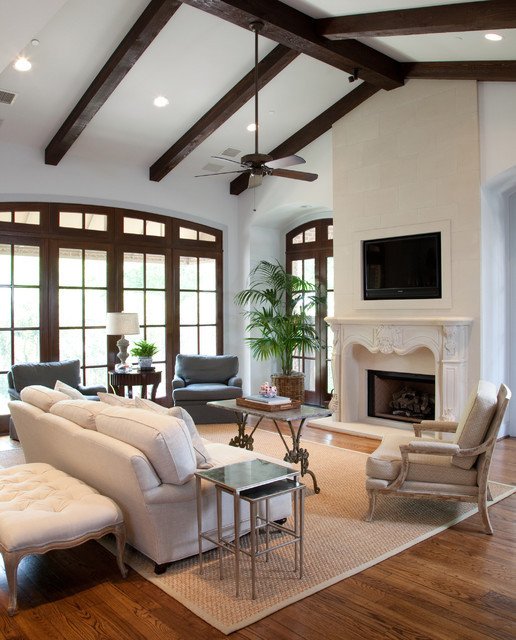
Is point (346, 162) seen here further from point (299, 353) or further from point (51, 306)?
point (51, 306)

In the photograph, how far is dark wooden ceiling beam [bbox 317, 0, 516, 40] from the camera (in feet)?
13.8

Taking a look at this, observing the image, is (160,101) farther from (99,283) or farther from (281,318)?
(281,318)

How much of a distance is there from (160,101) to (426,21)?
297cm

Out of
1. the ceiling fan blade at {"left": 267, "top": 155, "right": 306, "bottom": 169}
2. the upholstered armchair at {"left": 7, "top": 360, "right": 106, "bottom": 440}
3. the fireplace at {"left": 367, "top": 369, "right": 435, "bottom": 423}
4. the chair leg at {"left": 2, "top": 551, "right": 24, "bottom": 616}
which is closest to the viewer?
the chair leg at {"left": 2, "top": 551, "right": 24, "bottom": 616}

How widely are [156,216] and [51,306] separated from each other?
6.36ft

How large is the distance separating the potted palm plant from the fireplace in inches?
46.4

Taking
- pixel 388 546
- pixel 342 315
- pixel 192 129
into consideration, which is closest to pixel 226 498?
pixel 388 546

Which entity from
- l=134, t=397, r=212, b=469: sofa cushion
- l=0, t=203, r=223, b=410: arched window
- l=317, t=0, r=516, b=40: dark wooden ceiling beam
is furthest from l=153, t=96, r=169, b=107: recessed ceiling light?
l=134, t=397, r=212, b=469: sofa cushion

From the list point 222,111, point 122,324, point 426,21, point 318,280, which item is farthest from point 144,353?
point 426,21

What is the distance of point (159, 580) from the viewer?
3006 millimetres

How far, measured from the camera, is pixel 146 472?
2.96 m

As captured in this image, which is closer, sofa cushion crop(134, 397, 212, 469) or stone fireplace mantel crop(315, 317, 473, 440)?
sofa cushion crop(134, 397, 212, 469)

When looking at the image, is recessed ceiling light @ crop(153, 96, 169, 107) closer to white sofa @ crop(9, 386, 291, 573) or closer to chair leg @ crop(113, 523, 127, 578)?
white sofa @ crop(9, 386, 291, 573)

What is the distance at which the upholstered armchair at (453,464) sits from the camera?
364 centimetres
